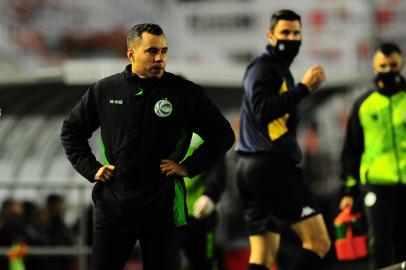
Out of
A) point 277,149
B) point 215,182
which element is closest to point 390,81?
point 277,149

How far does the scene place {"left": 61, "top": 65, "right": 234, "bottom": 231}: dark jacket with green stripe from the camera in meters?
6.00

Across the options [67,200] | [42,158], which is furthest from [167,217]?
[42,158]

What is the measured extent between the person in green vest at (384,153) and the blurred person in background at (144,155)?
249 cm

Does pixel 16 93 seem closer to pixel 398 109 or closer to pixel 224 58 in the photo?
pixel 398 109

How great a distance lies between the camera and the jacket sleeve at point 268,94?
24.4 feet

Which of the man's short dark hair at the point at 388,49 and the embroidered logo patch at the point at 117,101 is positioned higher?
the man's short dark hair at the point at 388,49

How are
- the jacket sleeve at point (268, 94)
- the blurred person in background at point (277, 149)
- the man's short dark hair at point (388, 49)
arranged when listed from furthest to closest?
the man's short dark hair at point (388, 49) → the blurred person in background at point (277, 149) → the jacket sleeve at point (268, 94)

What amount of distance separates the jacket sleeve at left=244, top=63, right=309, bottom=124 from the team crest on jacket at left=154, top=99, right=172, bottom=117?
1.57 m

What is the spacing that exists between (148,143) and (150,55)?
44cm

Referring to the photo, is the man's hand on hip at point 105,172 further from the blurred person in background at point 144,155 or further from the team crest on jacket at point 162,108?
the team crest on jacket at point 162,108

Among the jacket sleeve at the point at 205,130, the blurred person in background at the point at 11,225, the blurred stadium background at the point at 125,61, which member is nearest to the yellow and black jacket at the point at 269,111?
the jacket sleeve at the point at 205,130

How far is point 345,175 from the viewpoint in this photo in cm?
862

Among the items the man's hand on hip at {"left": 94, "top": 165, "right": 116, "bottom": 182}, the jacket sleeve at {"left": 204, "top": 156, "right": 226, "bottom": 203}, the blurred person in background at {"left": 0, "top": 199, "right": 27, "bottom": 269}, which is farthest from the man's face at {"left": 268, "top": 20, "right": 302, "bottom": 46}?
the blurred person in background at {"left": 0, "top": 199, "right": 27, "bottom": 269}

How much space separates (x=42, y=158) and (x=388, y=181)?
6538 millimetres
